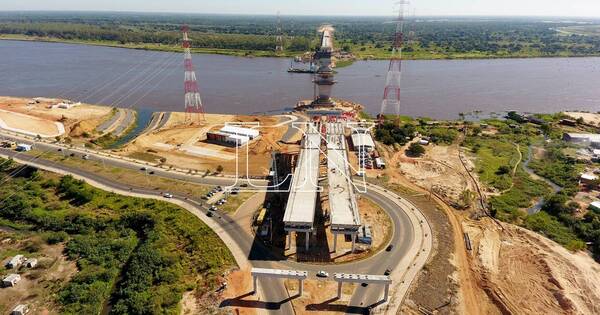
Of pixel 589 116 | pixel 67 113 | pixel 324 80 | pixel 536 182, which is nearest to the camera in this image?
pixel 536 182

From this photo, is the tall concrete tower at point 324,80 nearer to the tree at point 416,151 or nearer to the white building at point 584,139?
the tree at point 416,151

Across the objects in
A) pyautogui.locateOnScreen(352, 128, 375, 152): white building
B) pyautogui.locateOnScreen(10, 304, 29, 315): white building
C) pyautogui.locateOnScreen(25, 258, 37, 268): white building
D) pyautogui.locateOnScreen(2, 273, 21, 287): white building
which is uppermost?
pyautogui.locateOnScreen(352, 128, 375, 152): white building

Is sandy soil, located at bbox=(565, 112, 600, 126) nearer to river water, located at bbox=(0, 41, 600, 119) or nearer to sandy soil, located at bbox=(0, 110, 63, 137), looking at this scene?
river water, located at bbox=(0, 41, 600, 119)

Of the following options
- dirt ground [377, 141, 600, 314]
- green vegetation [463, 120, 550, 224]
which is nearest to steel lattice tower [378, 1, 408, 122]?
green vegetation [463, 120, 550, 224]

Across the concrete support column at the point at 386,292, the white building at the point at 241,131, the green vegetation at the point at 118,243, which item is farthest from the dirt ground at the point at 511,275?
the white building at the point at 241,131

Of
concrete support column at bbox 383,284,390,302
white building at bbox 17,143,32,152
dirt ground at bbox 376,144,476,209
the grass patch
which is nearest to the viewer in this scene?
concrete support column at bbox 383,284,390,302

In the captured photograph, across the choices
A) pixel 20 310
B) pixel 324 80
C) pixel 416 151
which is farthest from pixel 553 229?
pixel 324 80

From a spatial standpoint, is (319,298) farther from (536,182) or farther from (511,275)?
(536,182)
